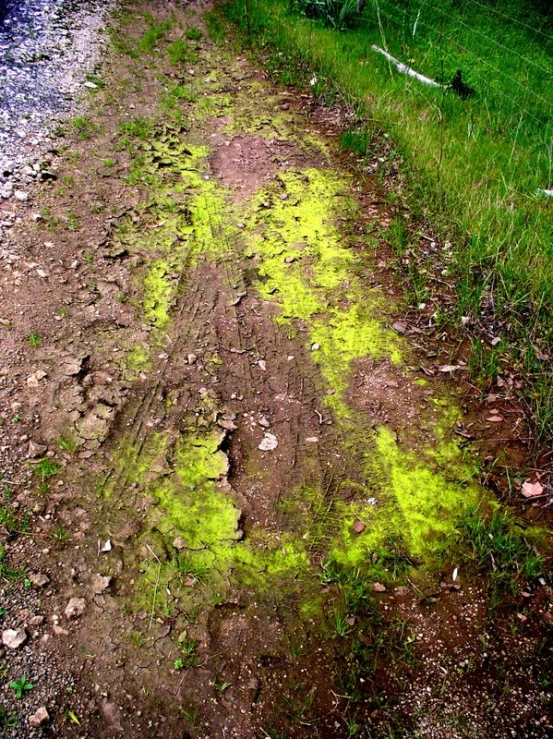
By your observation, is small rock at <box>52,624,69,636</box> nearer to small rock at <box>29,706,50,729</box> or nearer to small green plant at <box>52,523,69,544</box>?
small rock at <box>29,706,50,729</box>

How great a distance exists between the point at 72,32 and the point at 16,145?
284cm

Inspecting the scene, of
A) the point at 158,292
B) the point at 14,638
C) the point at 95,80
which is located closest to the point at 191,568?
the point at 14,638

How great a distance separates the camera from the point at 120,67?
233 inches

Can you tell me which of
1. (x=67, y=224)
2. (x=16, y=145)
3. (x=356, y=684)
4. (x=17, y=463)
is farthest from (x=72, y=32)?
Result: (x=356, y=684)

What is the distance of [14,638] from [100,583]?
1.20 feet

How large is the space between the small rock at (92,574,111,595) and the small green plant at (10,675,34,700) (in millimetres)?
388

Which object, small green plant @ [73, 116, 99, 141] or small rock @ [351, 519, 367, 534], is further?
small green plant @ [73, 116, 99, 141]

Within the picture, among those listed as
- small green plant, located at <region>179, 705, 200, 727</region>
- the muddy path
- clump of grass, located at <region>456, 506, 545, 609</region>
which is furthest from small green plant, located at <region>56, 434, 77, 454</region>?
clump of grass, located at <region>456, 506, 545, 609</region>

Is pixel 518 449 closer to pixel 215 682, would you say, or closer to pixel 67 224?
pixel 215 682

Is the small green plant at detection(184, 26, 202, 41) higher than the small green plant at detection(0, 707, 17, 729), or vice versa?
the small green plant at detection(184, 26, 202, 41)

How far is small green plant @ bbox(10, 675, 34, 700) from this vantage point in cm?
192

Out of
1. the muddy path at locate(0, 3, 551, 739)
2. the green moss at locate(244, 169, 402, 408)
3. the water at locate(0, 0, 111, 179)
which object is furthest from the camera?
the water at locate(0, 0, 111, 179)

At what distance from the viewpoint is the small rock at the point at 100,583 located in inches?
87.7

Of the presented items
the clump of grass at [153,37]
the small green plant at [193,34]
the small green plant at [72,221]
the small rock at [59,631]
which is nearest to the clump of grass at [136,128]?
the small green plant at [72,221]
